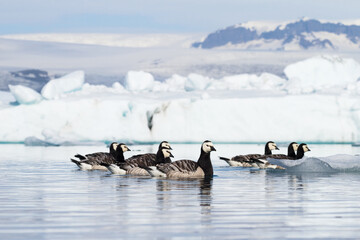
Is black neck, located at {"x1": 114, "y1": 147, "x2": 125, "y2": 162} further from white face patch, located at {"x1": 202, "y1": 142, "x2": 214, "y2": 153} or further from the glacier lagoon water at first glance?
white face patch, located at {"x1": 202, "y1": 142, "x2": 214, "y2": 153}

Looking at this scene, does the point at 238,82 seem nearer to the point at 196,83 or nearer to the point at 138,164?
the point at 196,83

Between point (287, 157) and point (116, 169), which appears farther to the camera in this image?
point (287, 157)

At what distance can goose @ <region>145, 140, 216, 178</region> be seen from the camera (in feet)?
48.0

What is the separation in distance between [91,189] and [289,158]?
24.3ft

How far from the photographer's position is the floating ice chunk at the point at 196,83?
46.8 metres

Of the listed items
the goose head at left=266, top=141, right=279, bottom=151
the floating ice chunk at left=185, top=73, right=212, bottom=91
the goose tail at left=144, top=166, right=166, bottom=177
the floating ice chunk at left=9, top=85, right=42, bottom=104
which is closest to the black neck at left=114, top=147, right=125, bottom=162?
the goose tail at left=144, top=166, right=166, bottom=177

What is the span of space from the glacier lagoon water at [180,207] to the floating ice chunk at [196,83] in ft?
102

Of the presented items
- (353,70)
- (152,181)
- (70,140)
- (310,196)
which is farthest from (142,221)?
(353,70)

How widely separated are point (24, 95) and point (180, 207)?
33136mm

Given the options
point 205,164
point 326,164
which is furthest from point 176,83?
point 205,164

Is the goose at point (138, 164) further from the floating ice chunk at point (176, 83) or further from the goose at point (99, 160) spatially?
the floating ice chunk at point (176, 83)

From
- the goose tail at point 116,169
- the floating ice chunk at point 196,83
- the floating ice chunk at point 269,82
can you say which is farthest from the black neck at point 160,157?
the floating ice chunk at point 269,82

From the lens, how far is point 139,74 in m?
47.2

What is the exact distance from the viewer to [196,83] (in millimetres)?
47219
